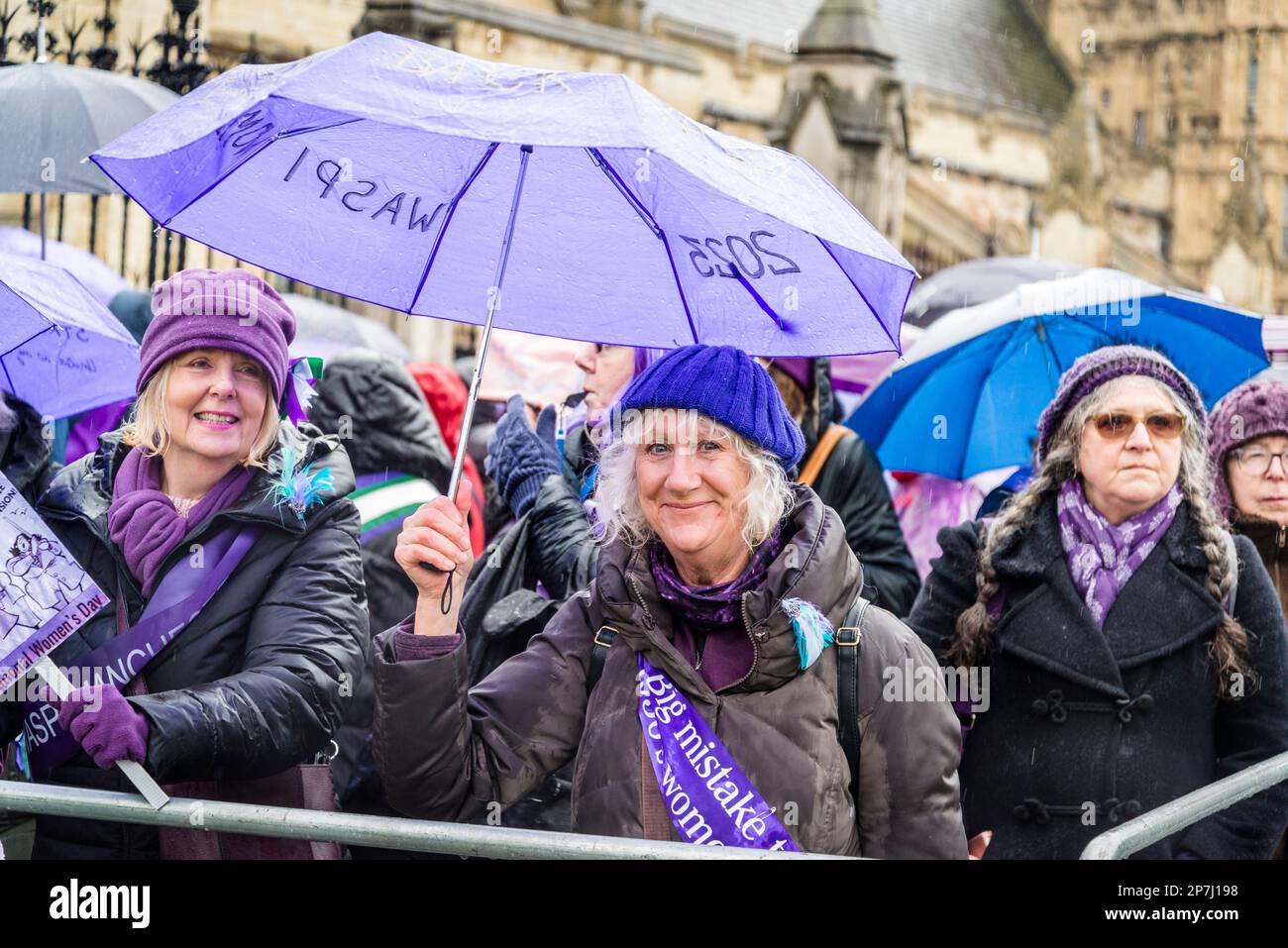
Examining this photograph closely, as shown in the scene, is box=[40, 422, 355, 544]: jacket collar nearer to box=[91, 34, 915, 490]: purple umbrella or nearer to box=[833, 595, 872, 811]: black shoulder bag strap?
box=[91, 34, 915, 490]: purple umbrella

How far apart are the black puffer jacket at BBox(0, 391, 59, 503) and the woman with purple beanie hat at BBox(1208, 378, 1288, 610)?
3049mm

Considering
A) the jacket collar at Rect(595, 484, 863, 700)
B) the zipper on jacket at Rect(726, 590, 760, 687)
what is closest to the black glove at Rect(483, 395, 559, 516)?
the jacket collar at Rect(595, 484, 863, 700)

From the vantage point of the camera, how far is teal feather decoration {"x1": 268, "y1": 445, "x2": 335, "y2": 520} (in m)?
4.02

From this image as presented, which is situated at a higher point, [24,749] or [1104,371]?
[1104,371]

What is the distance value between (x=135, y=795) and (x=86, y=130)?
13.9 feet

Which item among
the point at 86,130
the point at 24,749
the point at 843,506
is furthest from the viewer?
the point at 86,130

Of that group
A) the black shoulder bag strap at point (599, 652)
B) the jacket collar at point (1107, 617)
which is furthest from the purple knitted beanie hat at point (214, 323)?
the jacket collar at point (1107, 617)

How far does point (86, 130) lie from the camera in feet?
23.1

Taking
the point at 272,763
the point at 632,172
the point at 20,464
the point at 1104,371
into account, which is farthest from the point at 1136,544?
the point at 20,464

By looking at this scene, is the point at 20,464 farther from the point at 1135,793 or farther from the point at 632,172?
the point at 1135,793

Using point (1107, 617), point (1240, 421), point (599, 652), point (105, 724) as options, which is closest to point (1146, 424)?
point (1107, 617)

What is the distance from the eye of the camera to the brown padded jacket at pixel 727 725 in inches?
133

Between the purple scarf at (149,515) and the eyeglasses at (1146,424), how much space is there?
1976 mm

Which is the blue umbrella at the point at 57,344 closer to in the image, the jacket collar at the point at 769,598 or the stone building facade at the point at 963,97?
the jacket collar at the point at 769,598
